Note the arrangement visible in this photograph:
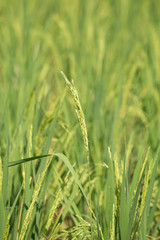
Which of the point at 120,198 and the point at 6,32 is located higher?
the point at 6,32

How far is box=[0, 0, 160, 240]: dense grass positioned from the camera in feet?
2.97

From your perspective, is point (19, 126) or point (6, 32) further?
point (6, 32)

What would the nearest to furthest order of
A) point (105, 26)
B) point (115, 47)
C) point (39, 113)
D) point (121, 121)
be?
point (39, 113) → point (121, 121) → point (115, 47) → point (105, 26)

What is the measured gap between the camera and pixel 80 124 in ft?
2.40

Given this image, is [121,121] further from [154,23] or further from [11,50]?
[154,23]

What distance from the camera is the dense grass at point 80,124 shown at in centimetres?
91

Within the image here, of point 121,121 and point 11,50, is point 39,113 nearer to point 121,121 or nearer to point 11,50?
point 121,121

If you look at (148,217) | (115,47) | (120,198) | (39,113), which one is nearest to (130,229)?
(120,198)

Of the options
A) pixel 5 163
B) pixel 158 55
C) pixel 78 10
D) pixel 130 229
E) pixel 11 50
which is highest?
pixel 78 10

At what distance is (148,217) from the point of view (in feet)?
3.41

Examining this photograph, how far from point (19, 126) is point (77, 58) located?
108 centimetres

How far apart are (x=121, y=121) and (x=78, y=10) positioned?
78.3 inches

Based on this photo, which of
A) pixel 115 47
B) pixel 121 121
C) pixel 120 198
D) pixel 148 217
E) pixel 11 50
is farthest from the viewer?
pixel 115 47

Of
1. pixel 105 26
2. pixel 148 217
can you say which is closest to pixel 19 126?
pixel 148 217
